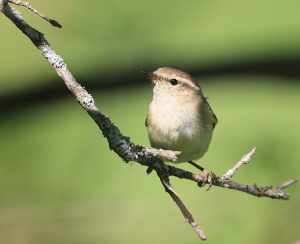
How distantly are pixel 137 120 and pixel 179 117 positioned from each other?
3.15 meters

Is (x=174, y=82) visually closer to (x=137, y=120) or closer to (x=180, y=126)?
(x=180, y=126)

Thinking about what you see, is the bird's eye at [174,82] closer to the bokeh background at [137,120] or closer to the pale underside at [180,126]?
the pale underside at [180,126]

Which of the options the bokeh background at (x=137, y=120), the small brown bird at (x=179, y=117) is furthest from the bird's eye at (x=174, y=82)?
the bokeh background at (x=137, y=120)

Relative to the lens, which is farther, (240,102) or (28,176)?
(240,102)

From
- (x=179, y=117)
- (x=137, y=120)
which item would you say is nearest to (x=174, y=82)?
(x=179, y=117)

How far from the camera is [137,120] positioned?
596 cm

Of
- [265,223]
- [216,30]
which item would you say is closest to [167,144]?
[265,223]

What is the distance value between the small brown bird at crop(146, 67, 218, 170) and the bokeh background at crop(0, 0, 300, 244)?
863 millimetres

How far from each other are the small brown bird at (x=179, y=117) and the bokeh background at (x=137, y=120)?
0.86m

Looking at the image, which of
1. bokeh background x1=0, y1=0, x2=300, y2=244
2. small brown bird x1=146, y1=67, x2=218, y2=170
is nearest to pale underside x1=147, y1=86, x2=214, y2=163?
small brown bird x1=146, y1=67, x2=218, y2=170

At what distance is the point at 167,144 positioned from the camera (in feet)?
9.02

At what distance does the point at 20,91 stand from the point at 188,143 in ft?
4.84

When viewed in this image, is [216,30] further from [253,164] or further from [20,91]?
Result: [20,91]

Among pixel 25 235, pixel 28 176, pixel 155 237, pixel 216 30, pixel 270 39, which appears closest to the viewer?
pixel 25 235
